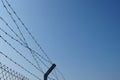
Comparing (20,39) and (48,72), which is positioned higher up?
(20,39)

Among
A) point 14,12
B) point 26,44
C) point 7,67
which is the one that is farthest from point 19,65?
point 14,12

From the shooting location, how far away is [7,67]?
1128cm

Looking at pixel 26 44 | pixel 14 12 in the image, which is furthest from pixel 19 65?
pixel 14 12

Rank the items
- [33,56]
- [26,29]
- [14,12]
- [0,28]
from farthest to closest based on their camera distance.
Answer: [33,56] → [26,29] → [14,12] → [0,28]

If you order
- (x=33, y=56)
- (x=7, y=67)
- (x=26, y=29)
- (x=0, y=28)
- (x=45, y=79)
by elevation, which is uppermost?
(x=0, y=28)

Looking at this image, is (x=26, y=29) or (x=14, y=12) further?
(x=26, y=29)

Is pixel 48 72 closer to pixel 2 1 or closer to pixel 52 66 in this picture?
pixel 52 66

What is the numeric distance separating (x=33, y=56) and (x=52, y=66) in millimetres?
1485

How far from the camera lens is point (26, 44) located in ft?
42.1

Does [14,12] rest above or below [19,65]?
above

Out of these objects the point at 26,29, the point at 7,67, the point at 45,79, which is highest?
the point at 26,29

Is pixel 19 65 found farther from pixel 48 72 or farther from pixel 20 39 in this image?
pixel 48 72

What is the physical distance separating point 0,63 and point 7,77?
1.34 m

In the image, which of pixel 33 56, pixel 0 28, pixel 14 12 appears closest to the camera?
Answer: pixel 0 28
